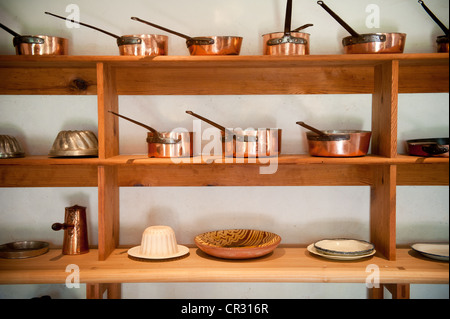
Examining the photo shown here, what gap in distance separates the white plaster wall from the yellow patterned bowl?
0.10 meters

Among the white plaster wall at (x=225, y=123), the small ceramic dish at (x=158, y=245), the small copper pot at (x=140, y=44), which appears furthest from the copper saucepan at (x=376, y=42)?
the small ceramic dish at (x=158, y=245)

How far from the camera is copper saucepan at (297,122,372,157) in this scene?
6.77 feet

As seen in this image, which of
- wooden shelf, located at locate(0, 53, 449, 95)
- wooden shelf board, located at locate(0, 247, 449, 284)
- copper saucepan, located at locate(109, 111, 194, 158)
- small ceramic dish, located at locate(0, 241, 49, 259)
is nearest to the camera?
wooden shelf board, located at locate(0, 247, 449, 284)

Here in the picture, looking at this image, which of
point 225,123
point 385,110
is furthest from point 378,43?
point 225,123

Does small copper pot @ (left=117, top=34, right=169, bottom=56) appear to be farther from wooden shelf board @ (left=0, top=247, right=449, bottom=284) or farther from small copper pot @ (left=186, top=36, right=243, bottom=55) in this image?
wooden shelf board @ (left=0, top=247, right=449, bottom=284)

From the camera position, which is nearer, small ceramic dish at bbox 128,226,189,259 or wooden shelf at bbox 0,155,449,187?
small ceramic dish at bbox 128,226,189,259

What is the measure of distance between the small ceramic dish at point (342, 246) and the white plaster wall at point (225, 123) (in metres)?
0.11

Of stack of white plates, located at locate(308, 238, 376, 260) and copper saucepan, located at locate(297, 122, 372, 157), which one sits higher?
copper saucepan, located at locate(297, 122, 372, 157)

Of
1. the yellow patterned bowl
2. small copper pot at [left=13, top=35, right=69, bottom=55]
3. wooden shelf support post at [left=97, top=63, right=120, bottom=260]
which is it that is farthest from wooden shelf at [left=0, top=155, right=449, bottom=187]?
small copper pot at [left=13, top=35, right=69, bottom=55]

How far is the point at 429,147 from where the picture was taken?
208cm

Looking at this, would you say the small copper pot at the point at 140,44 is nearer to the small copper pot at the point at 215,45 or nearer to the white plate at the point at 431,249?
the small copper pot at the point at 215,45

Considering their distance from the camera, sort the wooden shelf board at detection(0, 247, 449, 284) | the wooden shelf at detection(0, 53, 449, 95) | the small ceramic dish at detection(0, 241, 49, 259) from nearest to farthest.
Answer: the wooden shelf board at detection(0, 247, 449, 284), the small ceramic dish at detection(0, 241, 49, 259), the wooden shelf at detection(0, 53, 449, 95)

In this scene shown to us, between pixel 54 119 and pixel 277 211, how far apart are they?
134 centimetres

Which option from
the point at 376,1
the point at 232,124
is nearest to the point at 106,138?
the point at 232,124
